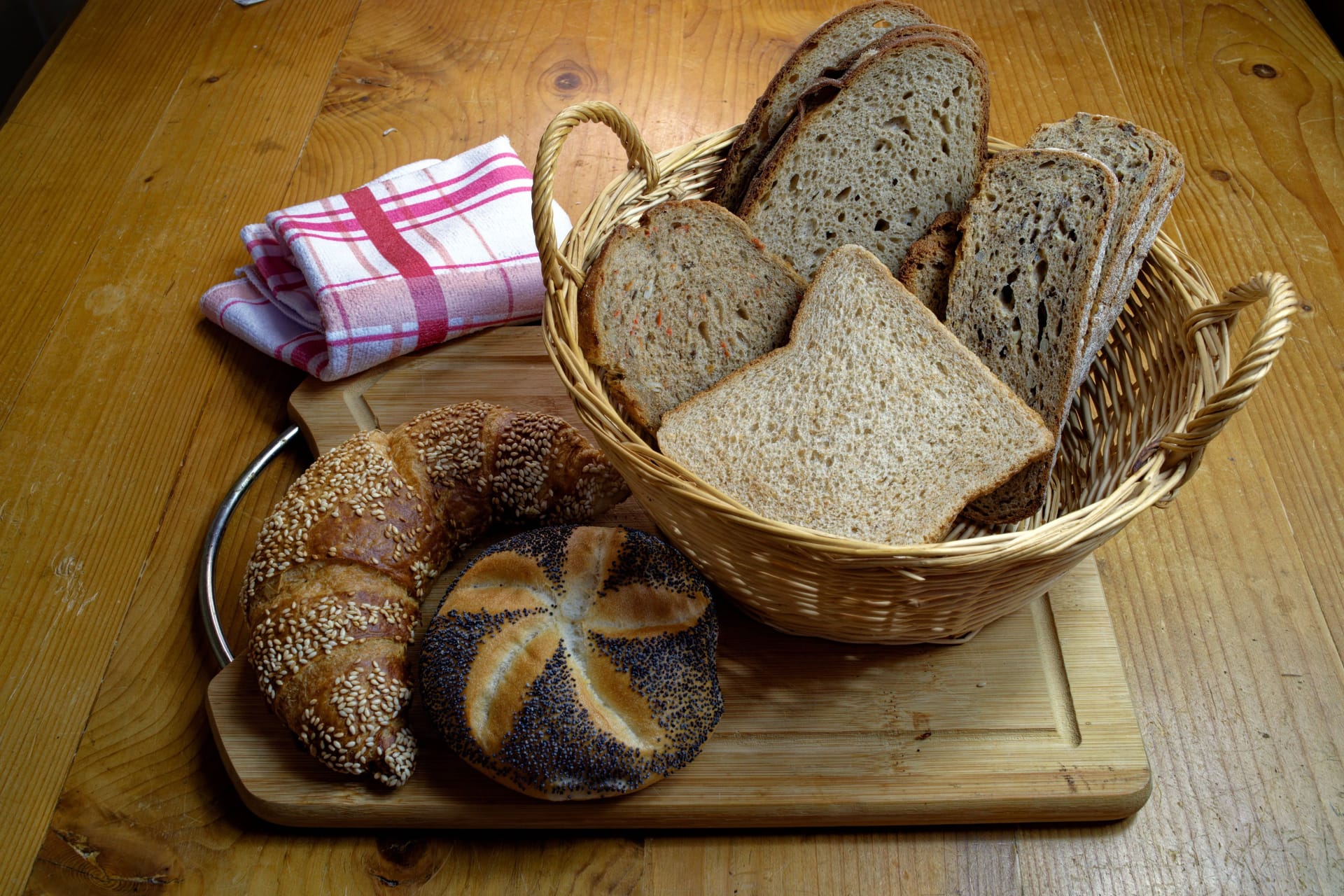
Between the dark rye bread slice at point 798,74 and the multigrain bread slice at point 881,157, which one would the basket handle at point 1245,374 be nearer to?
the multigrain bread slice at point 881,157

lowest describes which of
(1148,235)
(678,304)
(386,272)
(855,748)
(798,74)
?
(855,748)

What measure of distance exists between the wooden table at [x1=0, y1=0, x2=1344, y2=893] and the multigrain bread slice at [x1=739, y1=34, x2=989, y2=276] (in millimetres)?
579

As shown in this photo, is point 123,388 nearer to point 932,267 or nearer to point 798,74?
point 798,74

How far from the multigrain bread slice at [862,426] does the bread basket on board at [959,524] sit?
0.33 ft

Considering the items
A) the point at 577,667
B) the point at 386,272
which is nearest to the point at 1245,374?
the point at 577,667

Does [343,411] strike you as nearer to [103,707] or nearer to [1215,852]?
[103,707]

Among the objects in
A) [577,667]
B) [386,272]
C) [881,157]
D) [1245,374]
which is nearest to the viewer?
[1245,374]

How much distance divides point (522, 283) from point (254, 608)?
768 mm

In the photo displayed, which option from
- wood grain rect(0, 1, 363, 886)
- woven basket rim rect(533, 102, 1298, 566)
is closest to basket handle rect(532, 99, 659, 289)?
woven basket rim rect(533, 102, 1298, 566)

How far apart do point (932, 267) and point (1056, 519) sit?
0.50 meters

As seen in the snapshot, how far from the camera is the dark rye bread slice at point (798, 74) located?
68.4 inches

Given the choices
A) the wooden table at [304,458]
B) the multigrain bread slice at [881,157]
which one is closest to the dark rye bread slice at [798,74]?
the multigrain bread slice at [881,157]

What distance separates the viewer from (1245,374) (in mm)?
1141

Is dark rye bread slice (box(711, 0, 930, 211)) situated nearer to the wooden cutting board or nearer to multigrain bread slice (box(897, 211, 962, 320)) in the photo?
multigrain bread slice (box(897, 211, 962, 320))
